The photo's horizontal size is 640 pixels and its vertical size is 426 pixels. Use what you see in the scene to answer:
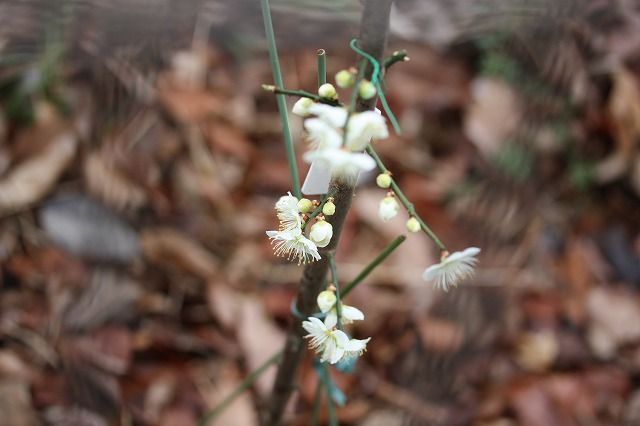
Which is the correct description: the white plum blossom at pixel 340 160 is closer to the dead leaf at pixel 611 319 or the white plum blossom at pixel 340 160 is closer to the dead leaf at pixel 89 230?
the dead leaf at pixel 89 230

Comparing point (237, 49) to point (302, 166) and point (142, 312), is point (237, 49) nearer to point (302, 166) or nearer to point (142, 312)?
point (302, 166)

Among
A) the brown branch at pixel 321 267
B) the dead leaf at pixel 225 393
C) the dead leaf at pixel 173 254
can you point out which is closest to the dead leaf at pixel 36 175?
the dead leaf at pixel 173 254

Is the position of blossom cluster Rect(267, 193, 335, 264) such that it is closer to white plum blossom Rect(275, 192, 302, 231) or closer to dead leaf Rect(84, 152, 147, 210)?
white plum blossom Rect(275, 192, 302, 231)

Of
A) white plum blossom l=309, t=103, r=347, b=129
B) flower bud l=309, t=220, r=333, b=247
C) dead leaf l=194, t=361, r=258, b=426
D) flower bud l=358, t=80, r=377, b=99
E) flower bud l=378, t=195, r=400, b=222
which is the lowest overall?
dead leaf l=194, t=361, r=258, b=426

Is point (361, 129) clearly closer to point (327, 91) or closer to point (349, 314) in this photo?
point (327, 91)

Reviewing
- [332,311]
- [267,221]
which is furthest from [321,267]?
[267,221]

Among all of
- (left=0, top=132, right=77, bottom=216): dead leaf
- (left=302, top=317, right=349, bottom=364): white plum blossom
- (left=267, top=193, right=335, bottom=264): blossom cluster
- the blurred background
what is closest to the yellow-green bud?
(left=267, top=193, right=335, bottom=264): blossom cluster

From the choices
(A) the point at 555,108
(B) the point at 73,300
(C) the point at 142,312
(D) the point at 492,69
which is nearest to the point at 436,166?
(D) the point at 492,69
